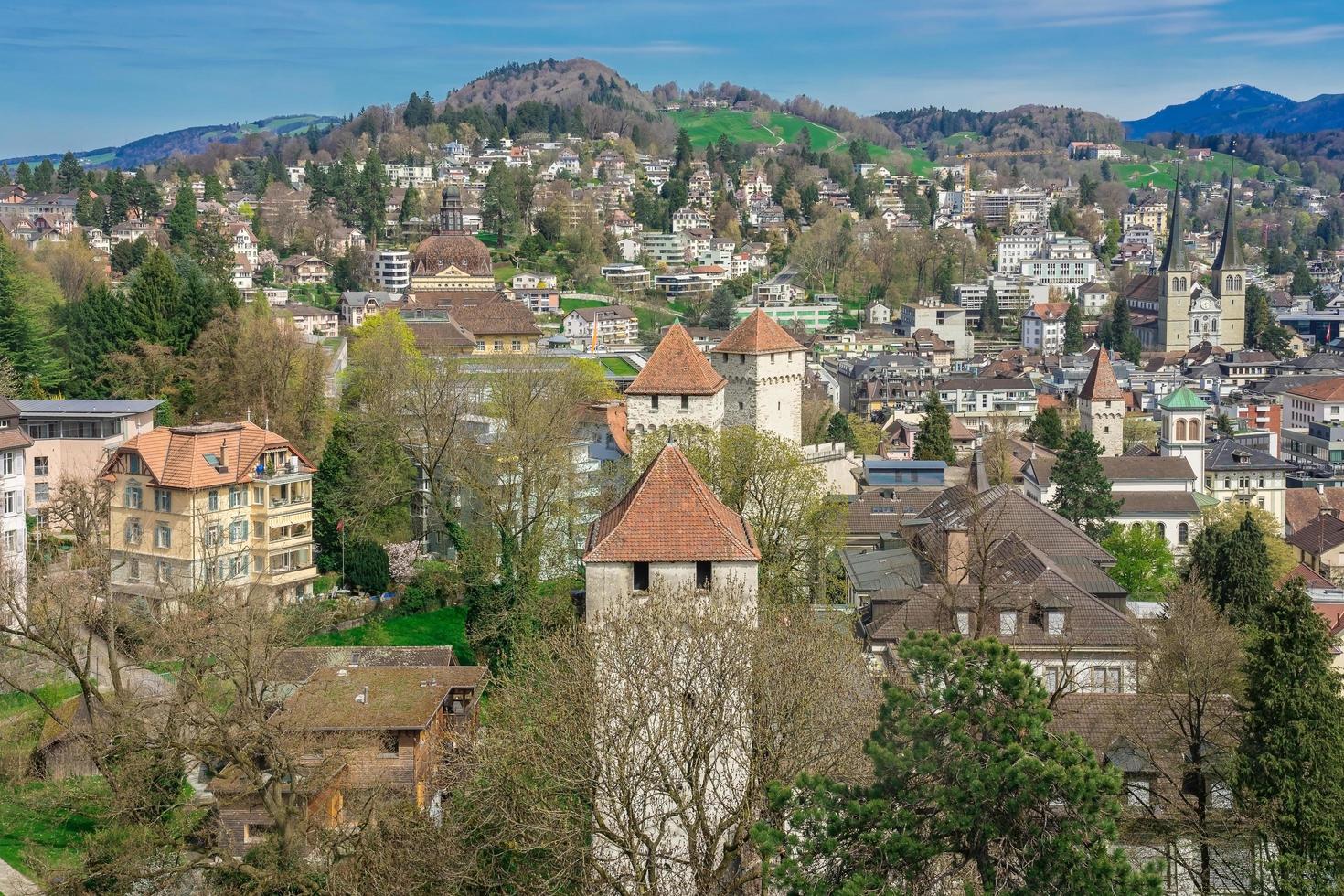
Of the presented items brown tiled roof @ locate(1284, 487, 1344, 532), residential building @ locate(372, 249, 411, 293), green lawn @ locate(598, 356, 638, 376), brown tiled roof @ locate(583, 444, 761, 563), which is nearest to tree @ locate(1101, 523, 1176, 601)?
brown tiled roof @ locate(583, 444, 761, 563)

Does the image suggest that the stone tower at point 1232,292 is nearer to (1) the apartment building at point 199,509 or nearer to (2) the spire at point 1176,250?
(2) the spire at point 1176,250

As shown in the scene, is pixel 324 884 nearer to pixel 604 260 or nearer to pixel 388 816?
pixel 388 816

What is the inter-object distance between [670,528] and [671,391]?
19.4 meters

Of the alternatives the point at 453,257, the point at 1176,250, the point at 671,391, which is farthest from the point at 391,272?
the point at 671,391

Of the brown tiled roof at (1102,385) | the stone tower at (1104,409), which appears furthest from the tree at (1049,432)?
the brown tiled roof at (1102,385)

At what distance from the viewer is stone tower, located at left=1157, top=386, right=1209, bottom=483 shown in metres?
69.4

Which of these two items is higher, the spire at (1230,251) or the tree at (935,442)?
the spire at (1230,251)

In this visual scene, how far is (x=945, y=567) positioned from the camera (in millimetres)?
35750

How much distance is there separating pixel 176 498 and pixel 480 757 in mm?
18601

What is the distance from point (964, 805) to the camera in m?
16.7

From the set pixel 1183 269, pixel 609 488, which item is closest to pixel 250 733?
pixel 609 488

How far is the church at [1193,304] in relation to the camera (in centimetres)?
13500

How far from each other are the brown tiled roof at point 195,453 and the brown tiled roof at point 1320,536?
4292cm

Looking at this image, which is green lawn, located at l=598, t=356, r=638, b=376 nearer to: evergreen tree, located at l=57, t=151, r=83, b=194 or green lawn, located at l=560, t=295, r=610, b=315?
green lawn, located at l=560, t=295, r=610, b=315
